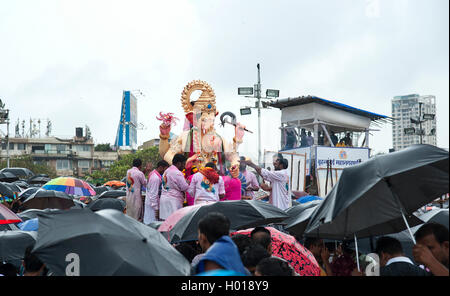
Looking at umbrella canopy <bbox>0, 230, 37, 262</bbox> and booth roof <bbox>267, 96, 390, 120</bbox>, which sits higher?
booth roof <bbox>267, 96, 390, 120</bbox>

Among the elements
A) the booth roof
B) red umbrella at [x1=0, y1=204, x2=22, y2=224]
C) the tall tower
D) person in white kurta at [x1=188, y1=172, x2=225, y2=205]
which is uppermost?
the tall tower

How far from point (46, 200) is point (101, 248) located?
948 cm

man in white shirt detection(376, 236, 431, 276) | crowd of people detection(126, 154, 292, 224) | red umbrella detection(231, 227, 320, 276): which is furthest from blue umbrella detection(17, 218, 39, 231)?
man in white shirt detection(376, 236, 431, 276)

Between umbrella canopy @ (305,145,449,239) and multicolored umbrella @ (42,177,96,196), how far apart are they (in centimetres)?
1133

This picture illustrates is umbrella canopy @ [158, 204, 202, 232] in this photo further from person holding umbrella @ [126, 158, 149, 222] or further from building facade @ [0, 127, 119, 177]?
building facade @ [0, 127, 119, 177]

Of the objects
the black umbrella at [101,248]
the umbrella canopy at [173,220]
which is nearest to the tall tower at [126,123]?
the umbrella canopy at [173,220]

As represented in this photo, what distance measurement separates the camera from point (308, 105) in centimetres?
2266

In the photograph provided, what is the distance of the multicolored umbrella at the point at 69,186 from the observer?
50.4 ft

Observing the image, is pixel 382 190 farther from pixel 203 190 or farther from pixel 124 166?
pixel 124 166

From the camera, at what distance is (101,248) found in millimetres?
4105

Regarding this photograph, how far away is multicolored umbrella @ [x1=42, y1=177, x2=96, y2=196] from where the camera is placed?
50.4ft
